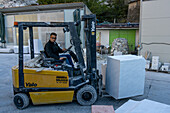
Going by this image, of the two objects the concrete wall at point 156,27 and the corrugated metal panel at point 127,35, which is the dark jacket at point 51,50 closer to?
the concrete wall at point 156,27

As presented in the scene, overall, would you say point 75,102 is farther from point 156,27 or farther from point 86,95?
point 156,27

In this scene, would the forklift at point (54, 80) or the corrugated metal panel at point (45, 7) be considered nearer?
the forklift at point (54, 80)

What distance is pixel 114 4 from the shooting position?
28.6 meters

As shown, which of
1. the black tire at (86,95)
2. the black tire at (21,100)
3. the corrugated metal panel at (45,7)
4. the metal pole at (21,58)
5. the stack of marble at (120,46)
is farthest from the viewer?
the corrugated metal panel at (45,7)

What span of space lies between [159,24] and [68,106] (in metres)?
7.39

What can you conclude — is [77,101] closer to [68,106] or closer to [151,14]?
[68,106]

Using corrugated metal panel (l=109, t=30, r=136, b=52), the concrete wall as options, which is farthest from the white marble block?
corrugated metal panel (l=109, t=30, r=136, b=52)

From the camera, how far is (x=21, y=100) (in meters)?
4.16

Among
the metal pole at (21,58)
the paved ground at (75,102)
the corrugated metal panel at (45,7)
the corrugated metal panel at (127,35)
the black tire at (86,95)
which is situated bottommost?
the paved ground at (75,102)

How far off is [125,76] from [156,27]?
6052mm

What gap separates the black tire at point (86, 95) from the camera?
166 inches

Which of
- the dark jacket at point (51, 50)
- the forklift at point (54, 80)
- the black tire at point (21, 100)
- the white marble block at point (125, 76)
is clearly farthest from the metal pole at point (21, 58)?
the white marble block at point (125, 76)

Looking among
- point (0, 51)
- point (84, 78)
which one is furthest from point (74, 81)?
point (0, 51)

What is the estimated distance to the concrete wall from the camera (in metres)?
8.76
